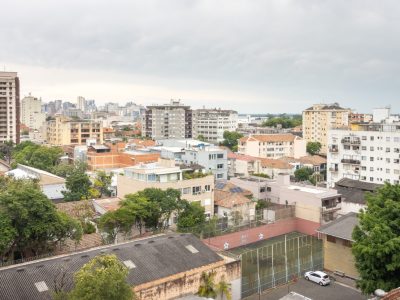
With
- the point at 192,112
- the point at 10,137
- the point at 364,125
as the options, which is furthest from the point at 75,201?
the point at 192,112

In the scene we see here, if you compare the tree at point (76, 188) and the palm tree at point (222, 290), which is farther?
the tree at point (76, 188)

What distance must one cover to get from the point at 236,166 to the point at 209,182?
23827 mm

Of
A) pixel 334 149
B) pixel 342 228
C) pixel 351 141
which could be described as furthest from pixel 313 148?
pixel 342 228

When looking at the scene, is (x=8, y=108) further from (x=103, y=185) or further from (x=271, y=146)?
(x=103, y=185)

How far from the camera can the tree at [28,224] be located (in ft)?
62.2

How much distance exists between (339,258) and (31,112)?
5105 inches

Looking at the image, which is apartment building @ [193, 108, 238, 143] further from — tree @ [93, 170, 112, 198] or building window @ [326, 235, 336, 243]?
building window @ [326, 235, 336, 243]

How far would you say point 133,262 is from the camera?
1694 cm

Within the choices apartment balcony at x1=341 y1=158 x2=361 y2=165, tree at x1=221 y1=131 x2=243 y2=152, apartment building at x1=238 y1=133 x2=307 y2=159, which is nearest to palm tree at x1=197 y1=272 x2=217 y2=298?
apartment balcony at x1=341 y1=158 x2=361 y2=165

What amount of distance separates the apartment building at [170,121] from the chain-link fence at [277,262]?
65806 millimetres

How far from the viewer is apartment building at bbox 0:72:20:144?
7825cm

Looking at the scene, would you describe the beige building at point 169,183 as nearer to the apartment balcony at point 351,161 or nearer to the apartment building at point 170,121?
the apartment balcony at point 351,161

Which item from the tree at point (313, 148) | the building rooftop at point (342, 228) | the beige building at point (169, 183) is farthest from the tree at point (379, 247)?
the tree at point (313, 148)

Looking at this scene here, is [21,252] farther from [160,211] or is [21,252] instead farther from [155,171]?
[155,171]
